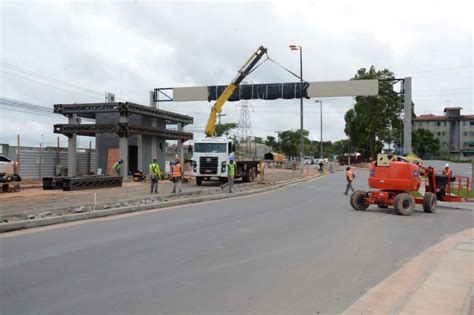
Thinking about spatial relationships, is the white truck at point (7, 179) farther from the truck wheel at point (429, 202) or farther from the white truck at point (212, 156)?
the truck wheel at point (429, 202)

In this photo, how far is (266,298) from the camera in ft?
19.9

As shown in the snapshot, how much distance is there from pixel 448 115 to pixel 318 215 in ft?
335

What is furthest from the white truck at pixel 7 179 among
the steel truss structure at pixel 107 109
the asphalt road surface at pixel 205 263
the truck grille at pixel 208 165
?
the asphalt road surface at pixel 205 263

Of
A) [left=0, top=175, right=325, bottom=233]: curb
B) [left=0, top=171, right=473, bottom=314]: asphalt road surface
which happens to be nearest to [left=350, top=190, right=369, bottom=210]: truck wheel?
[left=0, top=171, right=473, bottom=314]: asphalt road surface

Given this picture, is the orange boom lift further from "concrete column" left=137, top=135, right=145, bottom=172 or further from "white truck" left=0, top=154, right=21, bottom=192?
"concrete column" left=137, top=135, right=145, bottom=172

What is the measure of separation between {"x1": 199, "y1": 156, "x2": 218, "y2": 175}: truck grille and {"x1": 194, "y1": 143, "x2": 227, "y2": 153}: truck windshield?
18.8 inches

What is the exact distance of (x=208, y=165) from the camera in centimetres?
2952

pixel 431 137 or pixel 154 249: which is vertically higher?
pixel 431 137

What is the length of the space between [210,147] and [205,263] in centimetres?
2198

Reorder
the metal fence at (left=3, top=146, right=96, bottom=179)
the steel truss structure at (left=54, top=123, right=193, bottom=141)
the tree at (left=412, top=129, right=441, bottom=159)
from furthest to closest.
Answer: the tree at (left=412, top=129, right=441, bottom=159), the steel truss structure at (left=54, top=123, right=193, bottom=141), the metal fence at (left=3, top=146, right=96, bottom=179)

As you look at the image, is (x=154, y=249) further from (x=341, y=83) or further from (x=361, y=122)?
(x=361, y=122)

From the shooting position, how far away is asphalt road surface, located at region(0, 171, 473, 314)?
5.89 metres

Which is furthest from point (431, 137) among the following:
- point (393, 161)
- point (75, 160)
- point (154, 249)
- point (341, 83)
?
point (154, 249)

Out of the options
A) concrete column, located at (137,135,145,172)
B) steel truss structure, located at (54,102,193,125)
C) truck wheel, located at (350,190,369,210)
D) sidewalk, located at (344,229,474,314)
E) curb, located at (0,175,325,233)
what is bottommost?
sidewalk, located at (344,229,474,314)
